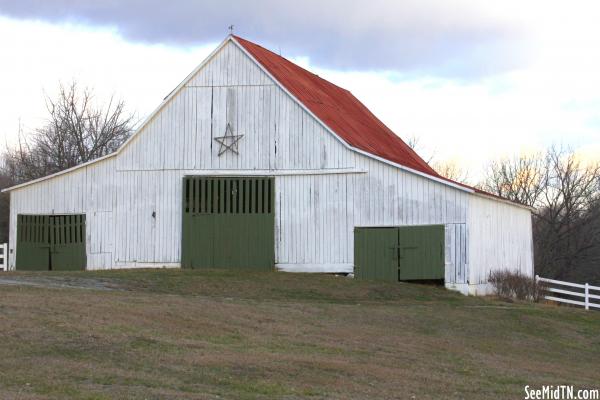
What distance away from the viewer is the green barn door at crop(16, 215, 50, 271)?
3219 centimetres

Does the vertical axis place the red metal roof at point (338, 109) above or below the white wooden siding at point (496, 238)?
above

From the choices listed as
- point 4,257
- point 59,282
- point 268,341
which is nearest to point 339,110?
point 4,257

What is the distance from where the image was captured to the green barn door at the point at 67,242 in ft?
104

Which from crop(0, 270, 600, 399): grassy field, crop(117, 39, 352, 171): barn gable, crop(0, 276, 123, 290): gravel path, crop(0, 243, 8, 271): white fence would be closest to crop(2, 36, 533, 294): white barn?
crop(117, 39, 352, 171): barn gable

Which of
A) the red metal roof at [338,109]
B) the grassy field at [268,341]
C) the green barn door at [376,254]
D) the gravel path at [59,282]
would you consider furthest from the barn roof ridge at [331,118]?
the gravel path at [59,282]

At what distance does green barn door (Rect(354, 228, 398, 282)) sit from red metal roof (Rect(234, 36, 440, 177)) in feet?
10.6

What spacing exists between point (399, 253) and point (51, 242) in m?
13.1

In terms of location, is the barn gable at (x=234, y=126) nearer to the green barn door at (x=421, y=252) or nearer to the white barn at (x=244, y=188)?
the white barn at (x=244, y=188)

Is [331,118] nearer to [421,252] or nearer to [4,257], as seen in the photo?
[421,252]

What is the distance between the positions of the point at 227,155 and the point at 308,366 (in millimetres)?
18496

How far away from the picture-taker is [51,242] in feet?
106

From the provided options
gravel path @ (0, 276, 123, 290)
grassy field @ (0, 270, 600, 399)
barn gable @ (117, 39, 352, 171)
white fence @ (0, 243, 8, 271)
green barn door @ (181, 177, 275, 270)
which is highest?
barn gable @ (117, 39, 352, 171)

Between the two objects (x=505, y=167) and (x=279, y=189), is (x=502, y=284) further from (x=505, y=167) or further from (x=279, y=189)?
(x=505, y=167)

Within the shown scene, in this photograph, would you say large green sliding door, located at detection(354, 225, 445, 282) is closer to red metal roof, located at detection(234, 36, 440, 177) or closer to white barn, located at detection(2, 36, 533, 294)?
white barn, located at detection(2, 36, 533, 294)
